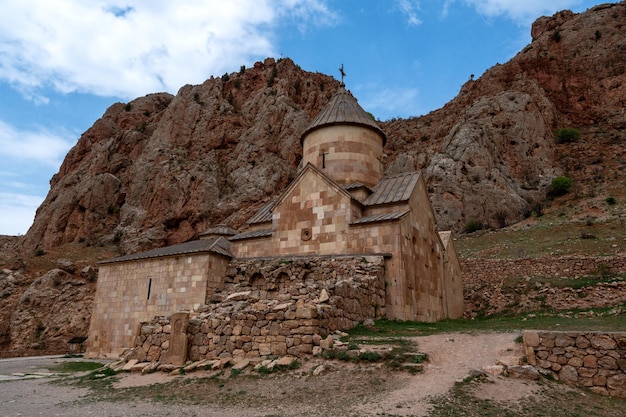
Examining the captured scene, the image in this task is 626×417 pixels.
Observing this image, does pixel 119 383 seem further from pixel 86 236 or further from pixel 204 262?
pixel 86 236

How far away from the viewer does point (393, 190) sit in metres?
14.3

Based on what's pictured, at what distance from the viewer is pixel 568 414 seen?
5.09 m

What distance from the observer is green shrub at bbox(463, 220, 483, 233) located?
105 feet

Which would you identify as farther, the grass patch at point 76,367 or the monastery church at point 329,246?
the monastery church at point 329,246

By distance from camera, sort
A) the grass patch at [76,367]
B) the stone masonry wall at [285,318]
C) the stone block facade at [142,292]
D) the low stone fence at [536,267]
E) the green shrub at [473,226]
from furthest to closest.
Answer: the green shrub at [473,226]
the low stone fence at [536,267]
the stone block facade at [142,292]
the grass patch at [76,367]
the stone masonry wall at [285,318]

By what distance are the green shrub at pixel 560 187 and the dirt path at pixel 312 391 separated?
32.4m

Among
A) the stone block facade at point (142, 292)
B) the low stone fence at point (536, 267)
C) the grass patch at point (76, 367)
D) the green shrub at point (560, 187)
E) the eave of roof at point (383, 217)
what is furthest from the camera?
the green shrub at point (560, 187)

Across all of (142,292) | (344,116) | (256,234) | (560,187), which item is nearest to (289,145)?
(344,116)

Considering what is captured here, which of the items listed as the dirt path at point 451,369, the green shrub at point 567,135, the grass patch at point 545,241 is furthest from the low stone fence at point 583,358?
the green shrub at point 567,135

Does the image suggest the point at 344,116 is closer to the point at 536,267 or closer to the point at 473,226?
the point at 536,267

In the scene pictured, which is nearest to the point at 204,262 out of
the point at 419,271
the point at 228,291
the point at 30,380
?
the point at 228,291

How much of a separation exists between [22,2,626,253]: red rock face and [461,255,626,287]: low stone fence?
11.2m

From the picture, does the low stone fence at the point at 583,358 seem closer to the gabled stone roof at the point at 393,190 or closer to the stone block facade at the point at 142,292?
the gabled stone roof at the point at 393,190

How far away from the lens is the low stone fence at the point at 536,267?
18.9m
